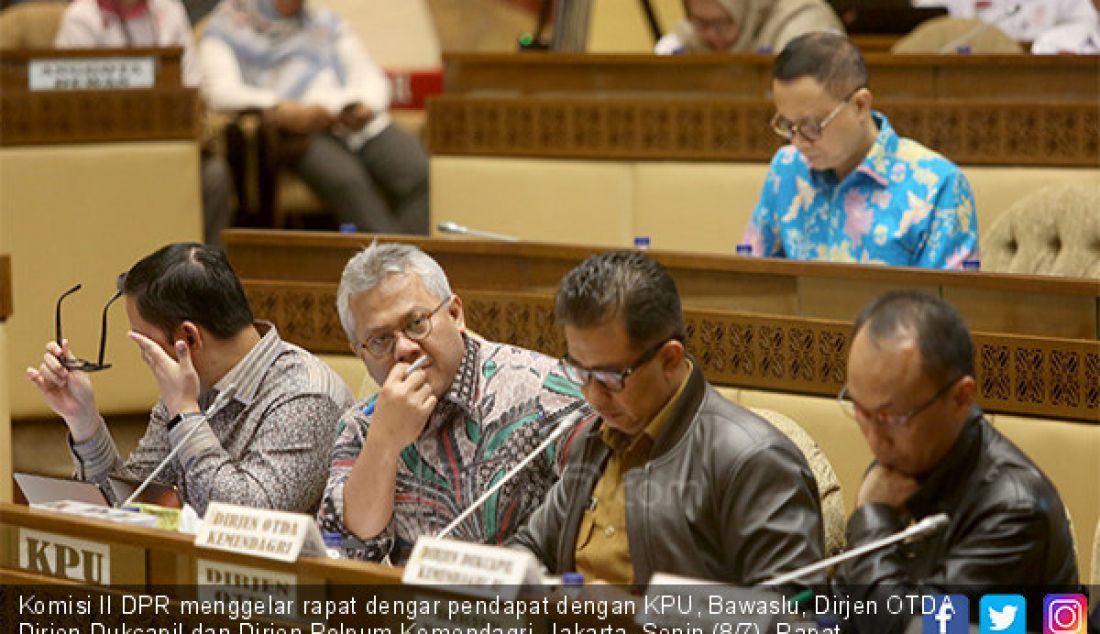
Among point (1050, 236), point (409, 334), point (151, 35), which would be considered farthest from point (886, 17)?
point (409, 334)

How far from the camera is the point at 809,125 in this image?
156 inches

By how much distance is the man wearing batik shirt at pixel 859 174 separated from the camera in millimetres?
3955

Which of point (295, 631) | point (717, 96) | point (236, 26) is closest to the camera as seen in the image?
point (295, 631)

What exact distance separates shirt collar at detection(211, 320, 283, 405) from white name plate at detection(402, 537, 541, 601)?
3.33 ft

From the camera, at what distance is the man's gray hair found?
115 inches

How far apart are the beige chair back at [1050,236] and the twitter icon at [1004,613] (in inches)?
75.7

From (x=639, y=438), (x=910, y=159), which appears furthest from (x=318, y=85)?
(x=639, y=438)

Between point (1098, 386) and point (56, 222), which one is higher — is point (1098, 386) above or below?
above

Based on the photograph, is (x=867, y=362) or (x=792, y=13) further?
(x=792, y=13)

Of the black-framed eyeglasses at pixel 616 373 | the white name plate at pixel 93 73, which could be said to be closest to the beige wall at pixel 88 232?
the white name plate at pixel 93 73

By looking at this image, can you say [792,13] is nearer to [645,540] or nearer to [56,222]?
[56,222]

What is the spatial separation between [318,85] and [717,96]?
1.91m

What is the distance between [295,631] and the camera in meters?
2.38

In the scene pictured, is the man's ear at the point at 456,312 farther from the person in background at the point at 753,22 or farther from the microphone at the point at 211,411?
the person in background at the point at 753,22
